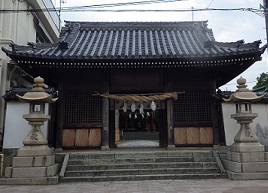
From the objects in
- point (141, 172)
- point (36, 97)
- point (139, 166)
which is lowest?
point (141, 172)

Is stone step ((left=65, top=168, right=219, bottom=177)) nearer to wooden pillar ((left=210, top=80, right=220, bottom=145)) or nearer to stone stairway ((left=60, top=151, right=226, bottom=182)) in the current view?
stone stairway ((left=60, top=151, right=226, bottom=182))

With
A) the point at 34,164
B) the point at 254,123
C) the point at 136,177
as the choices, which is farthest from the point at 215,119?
the point at 34,164

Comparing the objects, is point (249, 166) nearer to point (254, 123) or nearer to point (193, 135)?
point (193, 135)

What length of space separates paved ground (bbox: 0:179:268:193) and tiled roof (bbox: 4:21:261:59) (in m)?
4.92

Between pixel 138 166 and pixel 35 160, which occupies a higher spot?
pixel 35 160

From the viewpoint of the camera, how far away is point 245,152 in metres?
8.59

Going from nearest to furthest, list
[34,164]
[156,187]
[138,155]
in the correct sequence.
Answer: [156,187]
[34,164]
[138,155]

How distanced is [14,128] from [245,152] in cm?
936

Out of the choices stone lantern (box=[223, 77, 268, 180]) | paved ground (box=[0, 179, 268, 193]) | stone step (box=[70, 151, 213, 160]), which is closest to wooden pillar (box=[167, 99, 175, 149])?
stone step (box=[70, 151, 213, 160])

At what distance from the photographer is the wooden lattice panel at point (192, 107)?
1145cm

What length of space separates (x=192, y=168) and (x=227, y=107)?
3.71 meters

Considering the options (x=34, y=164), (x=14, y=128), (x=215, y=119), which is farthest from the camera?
(x=215, y=119)

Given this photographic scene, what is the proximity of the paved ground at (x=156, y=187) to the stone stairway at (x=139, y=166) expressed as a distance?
394 millimetres

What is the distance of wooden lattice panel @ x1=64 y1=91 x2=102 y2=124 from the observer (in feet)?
37.4
